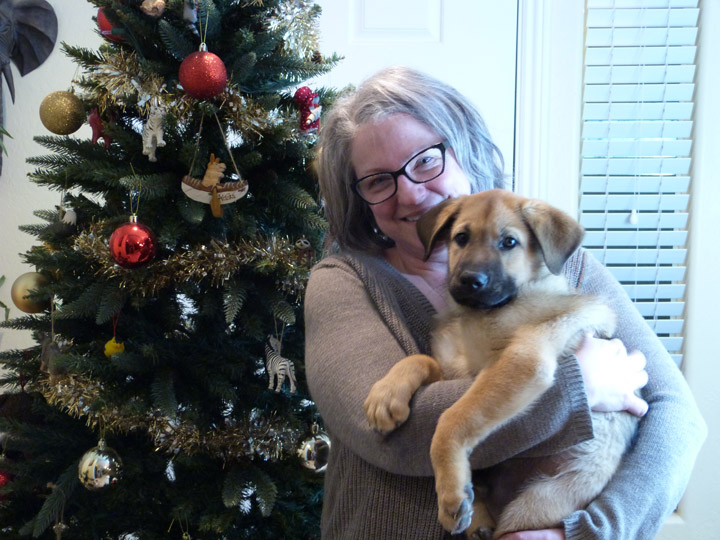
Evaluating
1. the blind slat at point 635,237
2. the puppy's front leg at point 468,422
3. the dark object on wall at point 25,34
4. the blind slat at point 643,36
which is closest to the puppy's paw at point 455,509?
the puppy's front leg at point 468,422

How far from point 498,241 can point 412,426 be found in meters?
0.47

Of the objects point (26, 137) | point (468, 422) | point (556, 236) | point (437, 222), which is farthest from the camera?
point (26, 137)

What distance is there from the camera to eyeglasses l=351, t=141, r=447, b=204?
58.6 inches

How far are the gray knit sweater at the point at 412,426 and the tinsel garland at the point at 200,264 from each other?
0.71ft

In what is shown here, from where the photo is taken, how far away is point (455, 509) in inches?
42.1

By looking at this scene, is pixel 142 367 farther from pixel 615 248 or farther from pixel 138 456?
pixel 615 248

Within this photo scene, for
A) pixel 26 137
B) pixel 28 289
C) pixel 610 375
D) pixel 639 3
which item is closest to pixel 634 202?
pixel 639 3

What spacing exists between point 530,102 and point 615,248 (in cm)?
72

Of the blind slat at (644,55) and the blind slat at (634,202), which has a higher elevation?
the blind slat at (644,55)

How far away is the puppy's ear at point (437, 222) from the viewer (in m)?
1.43

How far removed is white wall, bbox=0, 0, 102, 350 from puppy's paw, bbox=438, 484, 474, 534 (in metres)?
2.25

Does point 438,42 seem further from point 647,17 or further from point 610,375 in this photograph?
point 610,375

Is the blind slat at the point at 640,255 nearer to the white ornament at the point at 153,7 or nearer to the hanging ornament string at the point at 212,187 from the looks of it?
the hanging ornament string at the point at 212,187

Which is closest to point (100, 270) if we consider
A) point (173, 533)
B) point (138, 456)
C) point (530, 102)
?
point (138, 456)
